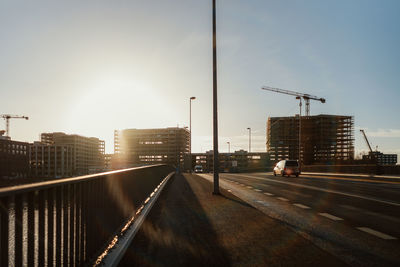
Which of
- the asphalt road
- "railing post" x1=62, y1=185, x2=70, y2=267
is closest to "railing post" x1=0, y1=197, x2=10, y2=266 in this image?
"railing post" x1=62, y1=185, x2=70, y2=267

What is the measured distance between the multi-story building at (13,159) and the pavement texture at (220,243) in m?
109

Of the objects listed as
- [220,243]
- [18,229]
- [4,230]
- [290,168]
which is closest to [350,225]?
[220,243]

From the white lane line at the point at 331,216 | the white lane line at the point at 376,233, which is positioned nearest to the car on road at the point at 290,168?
the white lane line at the point at 331,216

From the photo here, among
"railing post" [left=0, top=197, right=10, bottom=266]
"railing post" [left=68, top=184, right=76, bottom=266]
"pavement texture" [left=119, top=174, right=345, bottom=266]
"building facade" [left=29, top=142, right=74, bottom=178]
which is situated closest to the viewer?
"railing post" [left=0, top=197, right=10, bottom=266]

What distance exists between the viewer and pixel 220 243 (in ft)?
18.9

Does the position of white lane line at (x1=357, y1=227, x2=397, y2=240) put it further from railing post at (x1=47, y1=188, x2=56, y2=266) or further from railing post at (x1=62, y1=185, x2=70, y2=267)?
railing post at (x1=47, y1=188, x2=56, y2=266)

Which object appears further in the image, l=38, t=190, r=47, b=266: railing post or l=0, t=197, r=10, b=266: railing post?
l=38, t=190, r=47, b=266: railing post

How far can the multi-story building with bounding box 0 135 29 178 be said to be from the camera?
A: 106681 mm

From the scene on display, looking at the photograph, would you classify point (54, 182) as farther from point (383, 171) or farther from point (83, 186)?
point (383, 171)

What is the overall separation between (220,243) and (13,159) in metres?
122

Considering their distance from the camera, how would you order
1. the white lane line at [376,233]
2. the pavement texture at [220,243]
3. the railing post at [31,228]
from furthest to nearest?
the white lane line at [376,233], the pavement texture at [220,243], the railing post at [31,228]

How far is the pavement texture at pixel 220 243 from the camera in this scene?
4750 millimetres

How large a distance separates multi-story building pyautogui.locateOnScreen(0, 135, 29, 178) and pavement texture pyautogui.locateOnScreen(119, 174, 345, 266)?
109238 mm

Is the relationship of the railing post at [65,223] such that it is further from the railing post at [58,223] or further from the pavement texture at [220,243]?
the pavement texture at [220,243]
